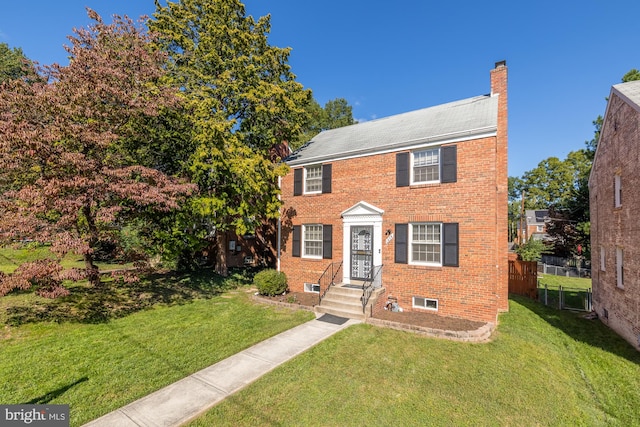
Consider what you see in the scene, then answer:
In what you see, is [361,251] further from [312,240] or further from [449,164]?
[449,164]

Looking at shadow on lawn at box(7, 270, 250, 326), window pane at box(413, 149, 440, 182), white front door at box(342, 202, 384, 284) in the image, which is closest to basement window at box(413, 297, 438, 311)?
white front door at box(342, 202, 384, 284)

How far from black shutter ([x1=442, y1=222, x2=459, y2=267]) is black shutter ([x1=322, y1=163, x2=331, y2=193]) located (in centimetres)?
482

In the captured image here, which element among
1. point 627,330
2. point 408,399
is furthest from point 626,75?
point 408,399

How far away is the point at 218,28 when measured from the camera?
39.8 feet

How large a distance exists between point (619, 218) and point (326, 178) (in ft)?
32.7

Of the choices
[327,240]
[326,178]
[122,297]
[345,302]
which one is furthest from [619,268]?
[122,297]

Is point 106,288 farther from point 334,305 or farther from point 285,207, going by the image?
point 334,305

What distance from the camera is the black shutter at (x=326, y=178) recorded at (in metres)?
11.9

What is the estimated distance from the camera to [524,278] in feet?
46.1

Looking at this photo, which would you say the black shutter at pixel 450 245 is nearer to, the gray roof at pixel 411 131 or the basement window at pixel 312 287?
the gray roof at pixel 411 131

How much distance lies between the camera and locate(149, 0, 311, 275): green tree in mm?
11359

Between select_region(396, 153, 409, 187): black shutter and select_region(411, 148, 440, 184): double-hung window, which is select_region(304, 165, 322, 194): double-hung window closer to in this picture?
select_region(396, 153, 409, 187): black shutter

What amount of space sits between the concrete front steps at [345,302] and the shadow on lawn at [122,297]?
5287mm

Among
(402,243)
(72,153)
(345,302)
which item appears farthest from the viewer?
(402,243)
